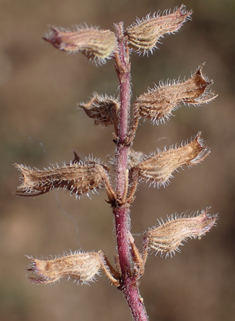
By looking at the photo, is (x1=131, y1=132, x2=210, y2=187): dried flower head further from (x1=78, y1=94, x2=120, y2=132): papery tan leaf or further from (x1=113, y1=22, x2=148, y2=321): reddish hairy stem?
(x1=78, y1=94, x2=120, y2=132): papery tan leaf

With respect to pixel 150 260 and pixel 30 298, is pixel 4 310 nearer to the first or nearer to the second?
pixel 30 298

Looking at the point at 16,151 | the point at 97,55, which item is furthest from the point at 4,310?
the point at 97,55

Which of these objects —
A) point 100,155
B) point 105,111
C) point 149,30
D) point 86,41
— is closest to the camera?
point 86,41

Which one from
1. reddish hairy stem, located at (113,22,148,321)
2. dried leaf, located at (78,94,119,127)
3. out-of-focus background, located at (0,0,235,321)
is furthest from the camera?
out-of-focus background, located at (0,0,235,321)

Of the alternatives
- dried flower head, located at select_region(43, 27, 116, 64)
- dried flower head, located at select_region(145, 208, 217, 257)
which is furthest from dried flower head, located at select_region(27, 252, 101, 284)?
dried flower head, located at select_region(43, 27, 116, 64)

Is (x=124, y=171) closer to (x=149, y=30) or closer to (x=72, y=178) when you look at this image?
(x=72, y=178)

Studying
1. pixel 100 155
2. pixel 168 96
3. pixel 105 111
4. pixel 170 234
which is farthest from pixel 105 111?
pixel 100 155

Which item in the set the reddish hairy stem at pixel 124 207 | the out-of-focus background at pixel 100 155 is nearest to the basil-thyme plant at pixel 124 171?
the reddish hairy stem at pixel 124 207
